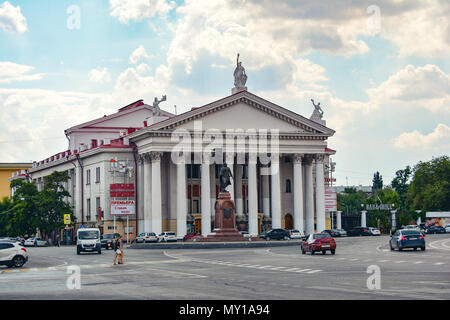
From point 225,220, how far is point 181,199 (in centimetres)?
1937

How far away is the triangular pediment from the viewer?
88.1 meters

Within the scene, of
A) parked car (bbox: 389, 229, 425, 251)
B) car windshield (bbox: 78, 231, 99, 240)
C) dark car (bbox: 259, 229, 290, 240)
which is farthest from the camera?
dark car (bbox: 259, 229, 290, 240)

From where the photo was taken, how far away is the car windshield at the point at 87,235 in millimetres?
59812

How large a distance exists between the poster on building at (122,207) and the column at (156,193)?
114 inches

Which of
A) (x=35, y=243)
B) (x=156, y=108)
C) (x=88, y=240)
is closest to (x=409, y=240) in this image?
(x=88, y=240)

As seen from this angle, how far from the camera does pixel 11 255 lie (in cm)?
4191

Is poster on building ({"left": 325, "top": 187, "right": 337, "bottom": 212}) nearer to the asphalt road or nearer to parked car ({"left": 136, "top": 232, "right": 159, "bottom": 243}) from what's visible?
parked car ({"left": 136, "top": 232, "right": 159, "bottom": 243})

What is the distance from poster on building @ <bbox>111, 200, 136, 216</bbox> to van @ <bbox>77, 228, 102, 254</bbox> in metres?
26.2

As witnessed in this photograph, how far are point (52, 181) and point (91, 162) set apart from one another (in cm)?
552

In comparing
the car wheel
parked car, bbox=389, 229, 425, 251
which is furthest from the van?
parked car, bbox=389, 229, 425, 251

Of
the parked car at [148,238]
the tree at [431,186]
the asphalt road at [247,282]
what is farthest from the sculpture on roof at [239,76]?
the tree at [431,186]

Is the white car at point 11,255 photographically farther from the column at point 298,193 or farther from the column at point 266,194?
the column at point 266,194

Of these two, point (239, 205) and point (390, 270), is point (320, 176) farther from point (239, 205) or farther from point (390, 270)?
point (390, 270)
